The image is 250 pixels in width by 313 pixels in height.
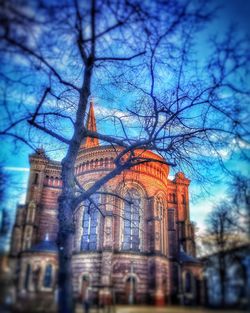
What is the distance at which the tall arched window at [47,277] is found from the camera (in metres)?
6.36

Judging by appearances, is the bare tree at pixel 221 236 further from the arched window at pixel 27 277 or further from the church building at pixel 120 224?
the church building at pixel 120 224

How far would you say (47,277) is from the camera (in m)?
6.69

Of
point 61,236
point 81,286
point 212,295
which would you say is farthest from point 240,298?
point 81,286

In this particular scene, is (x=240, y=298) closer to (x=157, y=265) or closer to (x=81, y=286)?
(x=81, y=286)

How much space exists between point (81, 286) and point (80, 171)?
12.7 meters

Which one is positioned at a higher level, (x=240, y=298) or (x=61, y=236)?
(x=61, y=236)

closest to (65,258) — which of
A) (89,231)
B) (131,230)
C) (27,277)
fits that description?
(27,277)

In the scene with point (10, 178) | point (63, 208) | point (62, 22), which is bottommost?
point (63, 208)

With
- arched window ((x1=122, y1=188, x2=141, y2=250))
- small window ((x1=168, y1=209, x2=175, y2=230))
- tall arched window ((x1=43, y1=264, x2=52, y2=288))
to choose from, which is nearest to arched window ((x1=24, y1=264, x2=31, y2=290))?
tall arched window ((x1=43, y1=264, x2=52, y2=288))

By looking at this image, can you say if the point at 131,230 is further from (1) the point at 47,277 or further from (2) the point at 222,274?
(2) the point at 222,274

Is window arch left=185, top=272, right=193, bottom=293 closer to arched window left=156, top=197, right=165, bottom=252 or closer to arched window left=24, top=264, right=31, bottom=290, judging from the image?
arched window left=24, top=264, right=31, bottom=290

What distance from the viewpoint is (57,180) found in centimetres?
1744

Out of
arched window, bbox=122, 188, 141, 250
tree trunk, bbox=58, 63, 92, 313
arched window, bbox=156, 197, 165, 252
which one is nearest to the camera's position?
tree trunk, bbox=58, 63, 92, 313

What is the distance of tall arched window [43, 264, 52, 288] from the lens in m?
6.36
